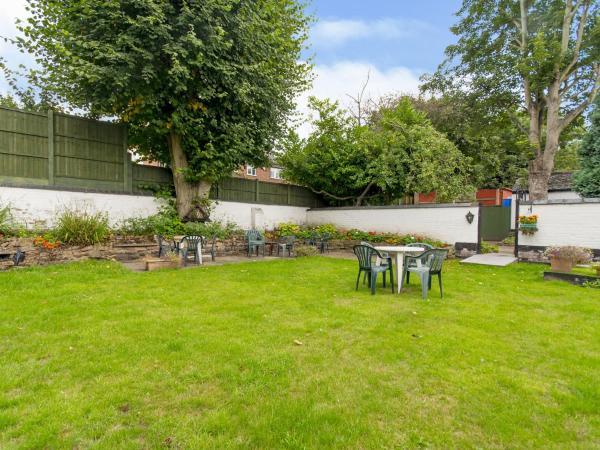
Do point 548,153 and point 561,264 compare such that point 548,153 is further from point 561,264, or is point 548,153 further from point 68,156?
point 68,156

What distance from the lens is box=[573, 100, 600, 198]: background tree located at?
1101 cm

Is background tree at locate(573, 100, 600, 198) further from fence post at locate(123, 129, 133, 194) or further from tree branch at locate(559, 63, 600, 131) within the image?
fence post at locate(123, 129, 133, 194)

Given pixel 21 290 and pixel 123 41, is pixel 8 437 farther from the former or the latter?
pixel 123 41

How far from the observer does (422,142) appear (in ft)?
40.2

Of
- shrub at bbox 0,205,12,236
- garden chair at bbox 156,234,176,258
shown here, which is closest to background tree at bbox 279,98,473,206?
garden chair at bbox 156,234,176,258

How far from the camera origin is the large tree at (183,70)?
7742 mm

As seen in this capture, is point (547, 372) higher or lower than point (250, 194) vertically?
lower

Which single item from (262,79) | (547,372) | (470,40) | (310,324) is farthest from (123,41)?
(470,40)

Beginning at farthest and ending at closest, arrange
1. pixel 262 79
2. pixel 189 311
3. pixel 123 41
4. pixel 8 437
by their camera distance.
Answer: pixel 262 79 → pixel 123 41 → pixel 189 311 → pixel 8 437

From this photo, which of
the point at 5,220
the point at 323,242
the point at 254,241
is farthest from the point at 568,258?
the point at 5,220

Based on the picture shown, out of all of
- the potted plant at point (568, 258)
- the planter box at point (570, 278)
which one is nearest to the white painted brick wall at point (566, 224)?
the potted plant at point (568, 258)

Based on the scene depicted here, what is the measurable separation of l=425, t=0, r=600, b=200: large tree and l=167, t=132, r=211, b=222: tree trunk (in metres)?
15.3

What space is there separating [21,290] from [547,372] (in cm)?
704

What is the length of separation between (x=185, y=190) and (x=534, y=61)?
16.3 metres
